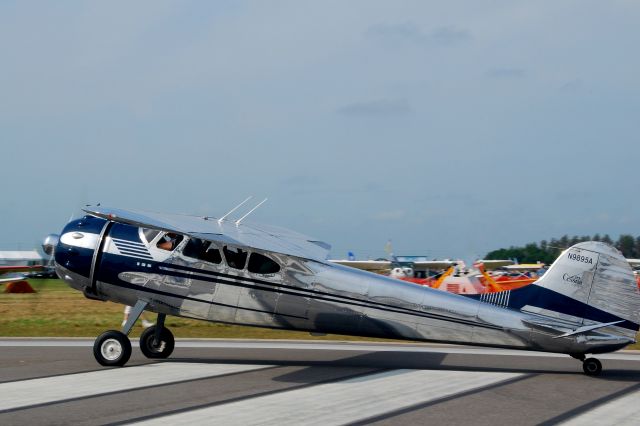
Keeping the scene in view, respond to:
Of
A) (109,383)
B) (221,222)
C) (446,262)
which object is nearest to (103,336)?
(109,383)

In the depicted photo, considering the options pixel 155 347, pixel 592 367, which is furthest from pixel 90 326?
pixel 592 367

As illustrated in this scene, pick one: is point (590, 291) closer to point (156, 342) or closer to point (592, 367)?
point (592, 367)

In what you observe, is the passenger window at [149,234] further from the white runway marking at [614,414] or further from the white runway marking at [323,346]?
the white runway marking at [614,414]

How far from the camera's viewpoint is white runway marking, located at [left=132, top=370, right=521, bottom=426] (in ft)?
28.5

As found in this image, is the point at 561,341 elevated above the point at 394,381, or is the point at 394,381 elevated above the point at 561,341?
the point at 561,341

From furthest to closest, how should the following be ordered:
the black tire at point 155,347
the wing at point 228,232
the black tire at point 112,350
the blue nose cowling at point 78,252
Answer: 1. the black tire at point 155,347
2. the blue nose cowling at point 78,252
3. the black tire at point 112,350
4. the wing at point 228,232

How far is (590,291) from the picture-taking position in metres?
11.9

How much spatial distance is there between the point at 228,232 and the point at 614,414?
6.20 metres

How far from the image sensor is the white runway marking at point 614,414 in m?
8.85

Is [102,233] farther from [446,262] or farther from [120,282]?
[446,262]

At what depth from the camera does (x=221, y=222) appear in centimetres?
1382

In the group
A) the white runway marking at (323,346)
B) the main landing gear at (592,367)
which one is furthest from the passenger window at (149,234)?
the main landing gear at (592,367)

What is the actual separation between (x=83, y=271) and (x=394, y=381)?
5347mm

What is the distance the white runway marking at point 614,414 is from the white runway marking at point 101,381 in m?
5.56
